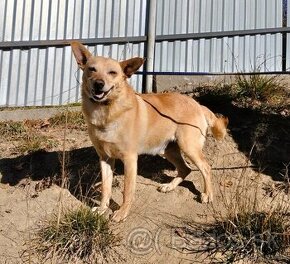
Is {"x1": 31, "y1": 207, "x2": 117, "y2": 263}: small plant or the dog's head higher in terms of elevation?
the dog's head

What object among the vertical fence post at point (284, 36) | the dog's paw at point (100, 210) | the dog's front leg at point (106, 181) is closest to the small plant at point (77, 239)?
the dog's paw at point (100, 210)

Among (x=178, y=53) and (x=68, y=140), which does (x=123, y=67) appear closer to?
(x=68, y=140)

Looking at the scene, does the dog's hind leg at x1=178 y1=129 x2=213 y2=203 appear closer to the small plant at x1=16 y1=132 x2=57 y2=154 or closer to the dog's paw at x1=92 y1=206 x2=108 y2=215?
the dog's paw at x1=92 y1=206 x2=108 y2=215

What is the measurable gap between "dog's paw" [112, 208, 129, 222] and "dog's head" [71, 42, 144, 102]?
43.7 inches

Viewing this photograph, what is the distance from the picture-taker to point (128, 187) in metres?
4.81

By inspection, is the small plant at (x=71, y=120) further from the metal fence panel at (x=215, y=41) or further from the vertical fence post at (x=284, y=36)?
the vertical fence post at (x=284, y=36)

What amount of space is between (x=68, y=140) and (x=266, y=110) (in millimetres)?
2833

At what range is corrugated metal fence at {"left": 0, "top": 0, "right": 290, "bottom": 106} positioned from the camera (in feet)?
26.7

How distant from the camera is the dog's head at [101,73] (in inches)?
185

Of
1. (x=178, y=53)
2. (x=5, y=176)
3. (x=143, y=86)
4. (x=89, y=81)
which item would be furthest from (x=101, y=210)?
(x=178, y=53)

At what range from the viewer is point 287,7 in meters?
8.86

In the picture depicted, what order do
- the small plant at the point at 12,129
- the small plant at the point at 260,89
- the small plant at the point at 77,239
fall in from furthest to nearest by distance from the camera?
1. the small plant at the point at 260,89
2. the small plant at the point at 12,129
3. the small plant at the point at 77,239

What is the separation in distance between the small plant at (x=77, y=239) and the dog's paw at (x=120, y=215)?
0.27m

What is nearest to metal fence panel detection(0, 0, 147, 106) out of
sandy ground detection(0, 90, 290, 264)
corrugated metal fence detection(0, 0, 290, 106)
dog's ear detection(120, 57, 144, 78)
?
corrugated metal fence detection(0, 0, 290, 106)
